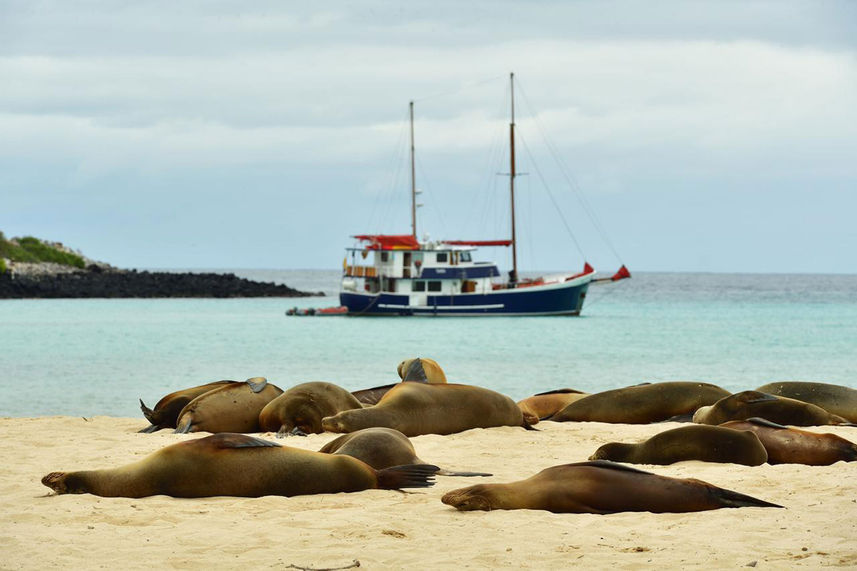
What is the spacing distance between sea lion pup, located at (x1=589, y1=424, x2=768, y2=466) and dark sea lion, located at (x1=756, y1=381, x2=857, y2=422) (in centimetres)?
331

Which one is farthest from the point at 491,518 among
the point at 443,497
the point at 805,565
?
the point at 805,565

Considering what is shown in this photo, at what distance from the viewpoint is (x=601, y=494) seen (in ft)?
20.5

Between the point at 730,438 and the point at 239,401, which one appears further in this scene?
the point at 239,401

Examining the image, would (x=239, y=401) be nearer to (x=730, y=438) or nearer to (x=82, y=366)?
(x=730, y=438)

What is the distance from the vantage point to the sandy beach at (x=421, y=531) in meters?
5.18

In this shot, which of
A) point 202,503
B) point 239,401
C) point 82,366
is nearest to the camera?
point 202,503

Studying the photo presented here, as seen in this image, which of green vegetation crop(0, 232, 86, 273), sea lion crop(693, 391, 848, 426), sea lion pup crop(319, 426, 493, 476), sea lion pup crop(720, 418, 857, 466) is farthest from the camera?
green vegetation crop(0, 232, 86, 273)

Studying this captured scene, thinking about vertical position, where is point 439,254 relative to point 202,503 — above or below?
above

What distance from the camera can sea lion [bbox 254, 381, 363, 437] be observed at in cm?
1005

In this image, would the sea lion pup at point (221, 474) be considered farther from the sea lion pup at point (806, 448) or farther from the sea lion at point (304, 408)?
the sea lion pup at point (806, 448)

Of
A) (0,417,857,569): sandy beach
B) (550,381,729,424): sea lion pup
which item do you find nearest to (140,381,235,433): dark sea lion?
(0,417,857,569): sandy beach

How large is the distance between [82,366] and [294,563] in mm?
24056

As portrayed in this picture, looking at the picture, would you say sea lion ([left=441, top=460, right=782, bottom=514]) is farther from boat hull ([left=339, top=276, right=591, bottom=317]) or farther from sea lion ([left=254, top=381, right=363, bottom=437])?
boat hull ([left=339, top=276, right=591, bottom=317])

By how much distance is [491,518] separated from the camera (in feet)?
20.1
